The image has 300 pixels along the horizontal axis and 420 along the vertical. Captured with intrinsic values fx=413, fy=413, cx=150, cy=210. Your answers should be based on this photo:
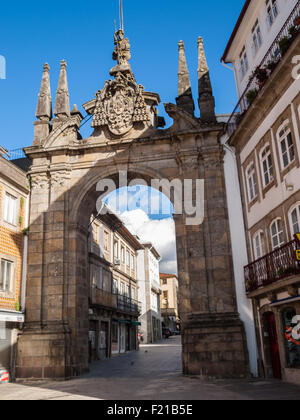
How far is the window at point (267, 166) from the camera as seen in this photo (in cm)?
1306

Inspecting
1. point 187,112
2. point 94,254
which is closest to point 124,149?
point 187,112

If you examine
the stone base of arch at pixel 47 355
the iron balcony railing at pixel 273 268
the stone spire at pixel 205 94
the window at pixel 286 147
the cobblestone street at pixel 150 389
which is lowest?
the cobblestone street at pixel 150 389

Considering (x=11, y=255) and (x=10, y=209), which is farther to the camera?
(x=10, y=209)

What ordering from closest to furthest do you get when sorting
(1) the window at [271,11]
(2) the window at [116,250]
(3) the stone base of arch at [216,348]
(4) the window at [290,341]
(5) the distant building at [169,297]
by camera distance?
1. (4) the window at [290,341]
2. (3) the stone base of arch at [216,348]
3. (1) the window at [271,11]
4. (2) the window at [116,250]
5. (5) the distant building at [169,297]

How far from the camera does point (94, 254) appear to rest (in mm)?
26094

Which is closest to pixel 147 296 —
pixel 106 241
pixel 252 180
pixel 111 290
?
pixel 111 290

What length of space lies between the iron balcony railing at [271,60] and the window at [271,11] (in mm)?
1134

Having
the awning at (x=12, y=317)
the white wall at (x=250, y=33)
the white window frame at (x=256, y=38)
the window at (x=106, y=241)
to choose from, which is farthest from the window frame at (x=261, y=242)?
the window at (x=106, y=241)

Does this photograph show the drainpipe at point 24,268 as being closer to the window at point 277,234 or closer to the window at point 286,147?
the window at point 277,234

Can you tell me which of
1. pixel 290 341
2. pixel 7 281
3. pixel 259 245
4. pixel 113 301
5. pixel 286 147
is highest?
pixel 286 147

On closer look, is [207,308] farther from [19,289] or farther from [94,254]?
[94,254]

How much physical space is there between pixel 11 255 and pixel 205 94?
1033 cm

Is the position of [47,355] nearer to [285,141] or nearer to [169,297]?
[285,141]

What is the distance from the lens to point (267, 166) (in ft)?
43.8
